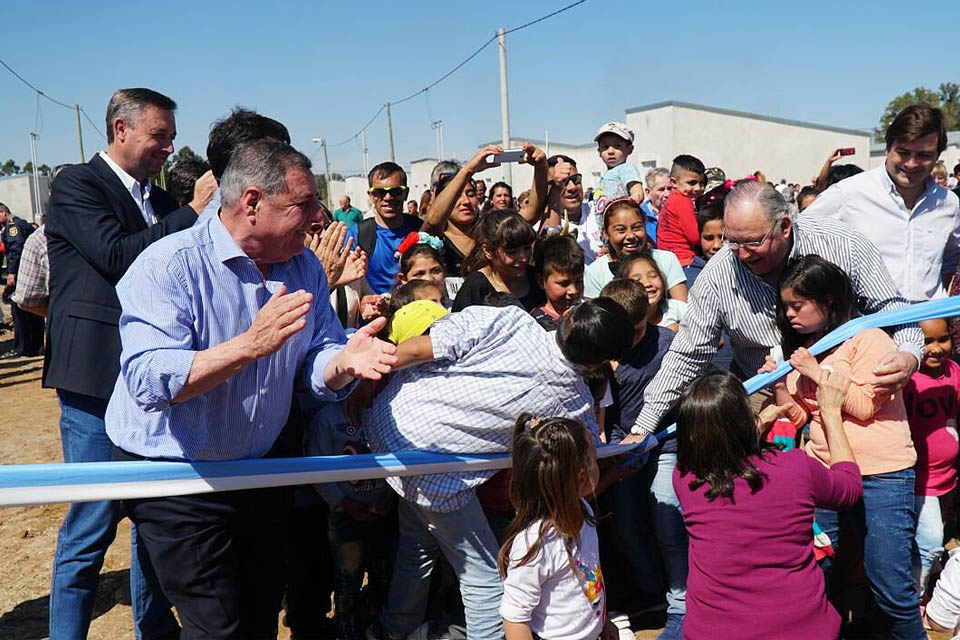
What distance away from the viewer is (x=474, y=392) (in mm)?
3035

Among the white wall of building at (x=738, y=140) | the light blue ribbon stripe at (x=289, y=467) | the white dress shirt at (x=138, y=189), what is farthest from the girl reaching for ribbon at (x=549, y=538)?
the white wall of building at (x=738, y=140)

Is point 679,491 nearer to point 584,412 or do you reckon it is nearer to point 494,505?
point 584,412

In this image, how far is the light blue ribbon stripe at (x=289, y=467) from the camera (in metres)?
2.46

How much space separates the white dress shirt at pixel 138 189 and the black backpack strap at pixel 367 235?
6.84 feet

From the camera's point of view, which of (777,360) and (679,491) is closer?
(679,491)

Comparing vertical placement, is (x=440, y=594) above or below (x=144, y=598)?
below

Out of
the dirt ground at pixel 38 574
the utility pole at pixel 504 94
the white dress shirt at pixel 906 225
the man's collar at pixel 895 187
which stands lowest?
the dirt ground at pixel 38 574

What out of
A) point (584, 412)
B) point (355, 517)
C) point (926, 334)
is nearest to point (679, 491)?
point (584, 412)

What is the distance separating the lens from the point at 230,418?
2.55 meters

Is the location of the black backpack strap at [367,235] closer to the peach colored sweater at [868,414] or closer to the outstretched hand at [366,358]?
the outstretched hand at [366,358]

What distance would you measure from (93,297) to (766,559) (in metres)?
2.78

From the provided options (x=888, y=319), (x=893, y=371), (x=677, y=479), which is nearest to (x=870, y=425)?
(x=893, y=371)

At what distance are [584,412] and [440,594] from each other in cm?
141

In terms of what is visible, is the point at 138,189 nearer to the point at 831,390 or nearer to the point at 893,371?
the point at 831,390
